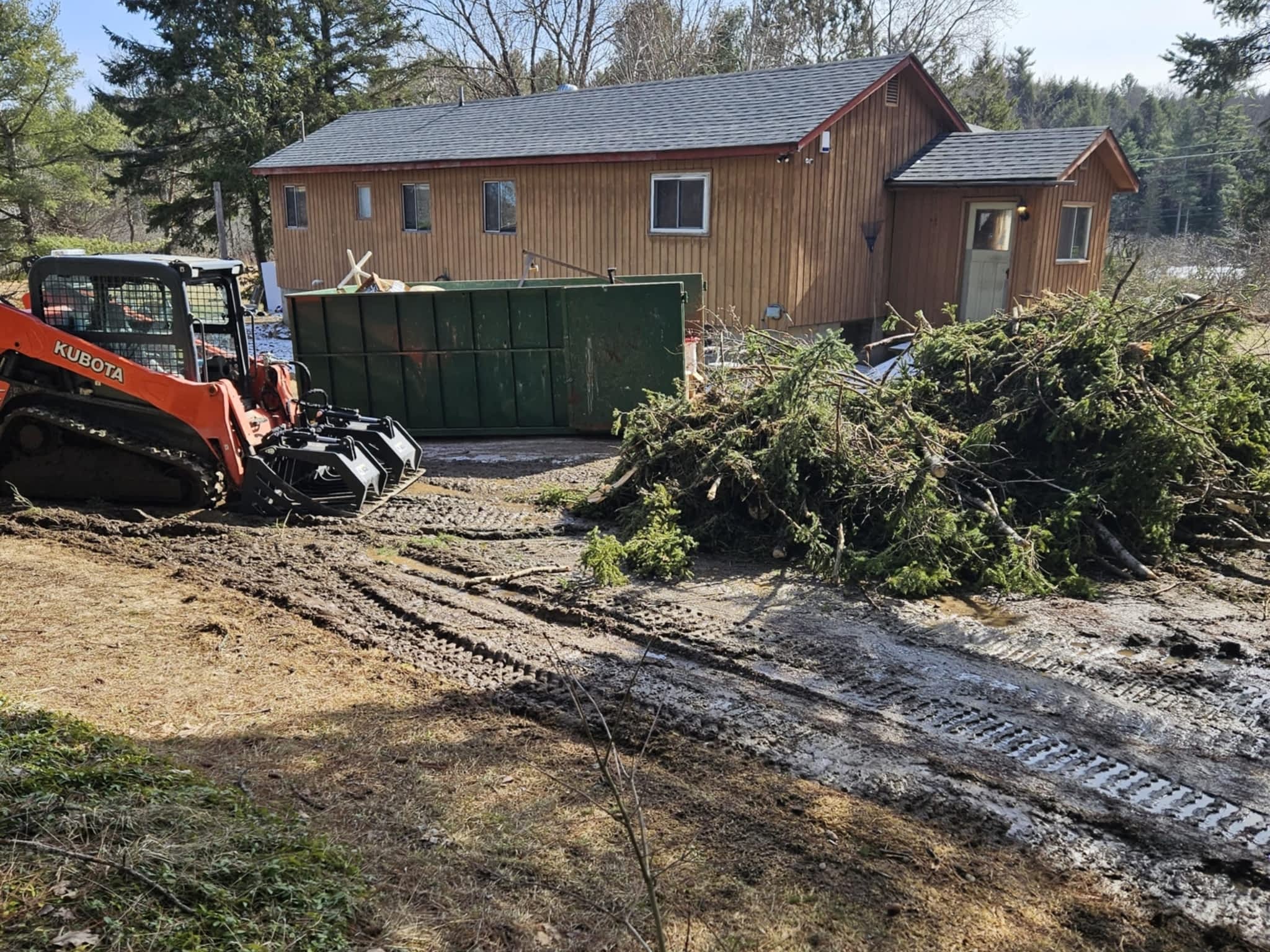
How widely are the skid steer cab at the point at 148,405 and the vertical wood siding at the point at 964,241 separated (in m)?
12.0

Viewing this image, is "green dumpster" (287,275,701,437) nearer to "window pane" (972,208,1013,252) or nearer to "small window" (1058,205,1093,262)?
"window pane" (972,208,1013,252)

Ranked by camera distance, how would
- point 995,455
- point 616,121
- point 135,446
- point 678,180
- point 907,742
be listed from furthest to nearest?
point 616,121
point 678,180
point 995,455
point 135,446
point 907,742

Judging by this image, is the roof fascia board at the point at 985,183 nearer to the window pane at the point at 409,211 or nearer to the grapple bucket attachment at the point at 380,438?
the window pane at the point at 409,211

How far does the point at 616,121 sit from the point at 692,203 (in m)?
2.70

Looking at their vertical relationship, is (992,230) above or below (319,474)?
above

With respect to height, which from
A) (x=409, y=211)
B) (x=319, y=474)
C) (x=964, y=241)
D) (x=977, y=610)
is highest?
(x=409, y=211)

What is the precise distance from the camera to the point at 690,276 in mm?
13945

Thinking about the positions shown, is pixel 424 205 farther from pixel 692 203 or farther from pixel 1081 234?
pixel 1081 234

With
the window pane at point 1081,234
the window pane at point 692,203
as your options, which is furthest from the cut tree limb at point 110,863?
the window pane at point 1081,234

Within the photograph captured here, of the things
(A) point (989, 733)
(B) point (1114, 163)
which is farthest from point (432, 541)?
(B) point (1114, 163)

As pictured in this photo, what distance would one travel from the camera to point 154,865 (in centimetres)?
320

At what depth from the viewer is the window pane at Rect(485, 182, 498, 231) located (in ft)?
63.5

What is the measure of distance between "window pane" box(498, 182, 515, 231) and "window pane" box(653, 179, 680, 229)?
10.5 ft

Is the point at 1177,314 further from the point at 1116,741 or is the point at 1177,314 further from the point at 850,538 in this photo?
the point at 1116,741
